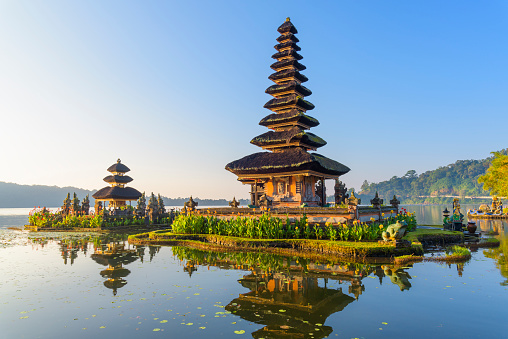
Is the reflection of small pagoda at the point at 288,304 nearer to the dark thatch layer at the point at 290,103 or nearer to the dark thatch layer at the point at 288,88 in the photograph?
the dark thatch layer at the point at 290,103

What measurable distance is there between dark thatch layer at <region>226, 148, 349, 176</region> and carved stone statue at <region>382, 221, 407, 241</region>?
10470 mm

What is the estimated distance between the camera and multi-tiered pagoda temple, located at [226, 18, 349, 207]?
2759 centimetres

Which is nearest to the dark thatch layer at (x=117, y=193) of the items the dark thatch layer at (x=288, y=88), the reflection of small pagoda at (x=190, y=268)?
the dark thatch layer at (x=288, y=88)

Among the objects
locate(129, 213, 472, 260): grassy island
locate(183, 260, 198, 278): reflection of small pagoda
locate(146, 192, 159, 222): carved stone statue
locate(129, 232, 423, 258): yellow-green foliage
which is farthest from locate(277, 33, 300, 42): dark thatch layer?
locate(183, 260, 198, 278): reflection of small pagoda

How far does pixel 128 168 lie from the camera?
1799 inches

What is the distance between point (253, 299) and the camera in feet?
30.8

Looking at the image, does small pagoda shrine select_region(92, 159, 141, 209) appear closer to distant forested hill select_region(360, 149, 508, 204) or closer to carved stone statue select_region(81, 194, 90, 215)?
carved stone statue select_region(81, 194, 90, 215)

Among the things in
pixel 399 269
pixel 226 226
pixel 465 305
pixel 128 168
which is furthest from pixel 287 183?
pixel 128 168

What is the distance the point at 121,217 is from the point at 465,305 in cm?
3603

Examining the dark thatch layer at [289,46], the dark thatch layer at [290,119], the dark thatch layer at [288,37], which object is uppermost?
the dark thatch layer at [288,37]

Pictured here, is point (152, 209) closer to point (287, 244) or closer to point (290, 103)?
point (290, 103)

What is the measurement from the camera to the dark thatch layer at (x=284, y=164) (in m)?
26.3

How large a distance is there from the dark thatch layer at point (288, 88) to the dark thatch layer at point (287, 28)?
19.6 feet

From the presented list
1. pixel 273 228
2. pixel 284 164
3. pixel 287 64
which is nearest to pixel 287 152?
pixel 284 164
